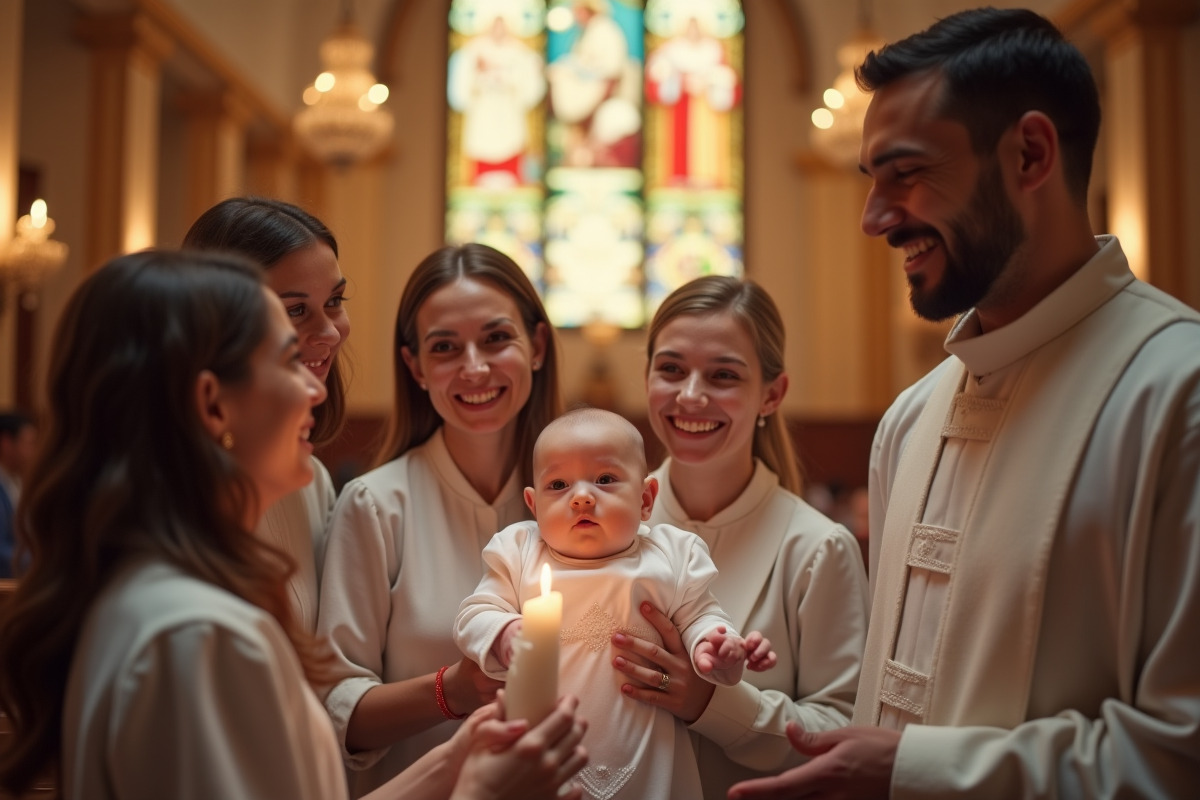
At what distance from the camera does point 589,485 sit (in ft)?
7.95

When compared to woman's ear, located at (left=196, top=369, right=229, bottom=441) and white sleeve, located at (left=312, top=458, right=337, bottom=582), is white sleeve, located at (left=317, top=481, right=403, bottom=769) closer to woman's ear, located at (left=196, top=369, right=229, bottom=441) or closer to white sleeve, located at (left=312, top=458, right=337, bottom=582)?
white sleeve, located at (left=312, top=458, right=337, bottom=582)

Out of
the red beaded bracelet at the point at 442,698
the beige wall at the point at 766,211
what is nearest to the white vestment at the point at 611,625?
the red beaded bracelet at the point at 442,698

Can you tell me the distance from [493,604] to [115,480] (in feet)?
3.27

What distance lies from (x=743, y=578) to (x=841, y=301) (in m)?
11.9

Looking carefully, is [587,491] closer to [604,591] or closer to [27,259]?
[604,591]

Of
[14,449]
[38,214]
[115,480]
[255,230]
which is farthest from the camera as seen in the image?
[14,449]

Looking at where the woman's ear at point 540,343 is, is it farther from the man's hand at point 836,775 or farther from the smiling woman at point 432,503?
the man's hand at point 836,775

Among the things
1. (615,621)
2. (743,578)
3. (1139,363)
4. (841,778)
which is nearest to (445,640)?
(615,621)

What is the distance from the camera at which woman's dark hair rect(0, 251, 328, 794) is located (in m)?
1.55

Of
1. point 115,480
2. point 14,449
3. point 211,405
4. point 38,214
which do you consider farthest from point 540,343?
point 14,449

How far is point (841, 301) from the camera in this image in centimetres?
1412

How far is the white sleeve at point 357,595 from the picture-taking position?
248 centimetres

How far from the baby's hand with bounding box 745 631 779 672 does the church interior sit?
7.19 meters

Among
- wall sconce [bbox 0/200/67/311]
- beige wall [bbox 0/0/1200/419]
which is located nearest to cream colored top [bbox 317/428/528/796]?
wall sconce [bbox 0/200/67/311]
